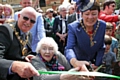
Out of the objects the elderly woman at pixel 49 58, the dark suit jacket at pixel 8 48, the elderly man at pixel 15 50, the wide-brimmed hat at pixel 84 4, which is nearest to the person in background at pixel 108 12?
the elderly woman at pixel 49 58

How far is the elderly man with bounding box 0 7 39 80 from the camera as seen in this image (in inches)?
68.3

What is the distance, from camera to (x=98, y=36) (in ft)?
10.2

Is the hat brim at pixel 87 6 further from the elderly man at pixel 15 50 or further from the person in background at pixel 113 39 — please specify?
the person in background at pixel 113 39

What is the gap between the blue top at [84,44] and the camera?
309cm

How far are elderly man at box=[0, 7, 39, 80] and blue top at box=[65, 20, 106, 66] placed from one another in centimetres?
52

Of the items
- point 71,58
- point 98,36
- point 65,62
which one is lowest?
point 65,62

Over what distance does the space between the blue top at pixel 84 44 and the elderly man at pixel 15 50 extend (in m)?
0.52

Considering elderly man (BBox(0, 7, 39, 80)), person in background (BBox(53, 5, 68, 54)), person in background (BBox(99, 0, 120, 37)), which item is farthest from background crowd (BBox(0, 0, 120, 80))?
person in background (BBox(53, 5, 68, 54))

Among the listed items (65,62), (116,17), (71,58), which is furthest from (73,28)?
(116,17)

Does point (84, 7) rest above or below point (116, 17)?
above

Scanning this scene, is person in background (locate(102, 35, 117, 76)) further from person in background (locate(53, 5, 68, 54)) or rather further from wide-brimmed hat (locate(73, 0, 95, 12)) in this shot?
person in background (locate(53, 5, 68, 54))

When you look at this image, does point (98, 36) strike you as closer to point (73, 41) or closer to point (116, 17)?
point (73, 41)

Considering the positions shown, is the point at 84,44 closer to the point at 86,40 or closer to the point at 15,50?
the point at 86,40

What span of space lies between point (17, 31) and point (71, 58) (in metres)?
0.66
